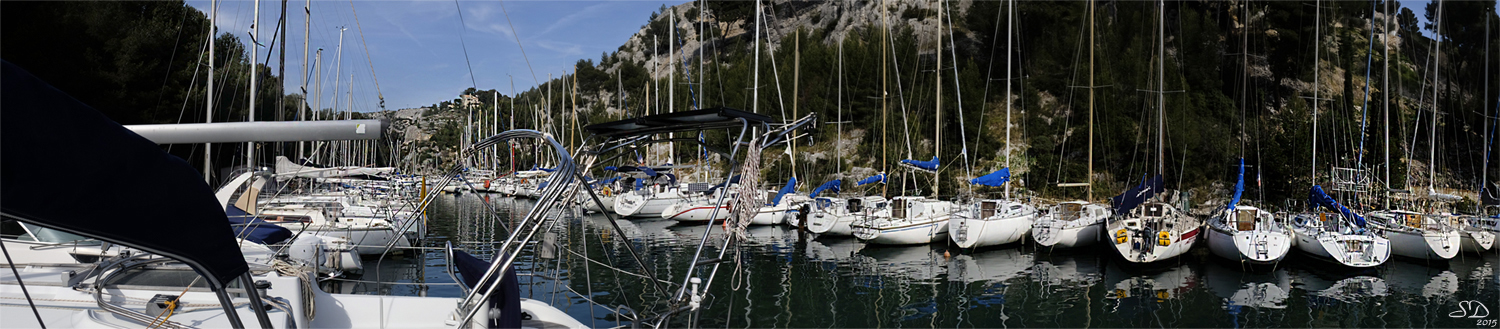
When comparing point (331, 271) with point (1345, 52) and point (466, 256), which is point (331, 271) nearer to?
point (466, 256)

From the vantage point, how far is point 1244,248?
19.3 m

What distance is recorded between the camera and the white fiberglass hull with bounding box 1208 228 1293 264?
19.1 metres

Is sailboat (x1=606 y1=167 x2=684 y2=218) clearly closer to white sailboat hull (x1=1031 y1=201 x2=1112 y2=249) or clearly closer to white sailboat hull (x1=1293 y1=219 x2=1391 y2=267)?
white sailboat hull (x1=1031 y1=201 x2=1112 y2=249)

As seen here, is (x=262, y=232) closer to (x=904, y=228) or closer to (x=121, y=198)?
(x=121, y=198)

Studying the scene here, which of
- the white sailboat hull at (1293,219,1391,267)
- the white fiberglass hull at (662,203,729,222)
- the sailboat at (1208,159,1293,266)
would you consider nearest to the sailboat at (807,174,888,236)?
the white fiberglass hull at (662,203,729,222)

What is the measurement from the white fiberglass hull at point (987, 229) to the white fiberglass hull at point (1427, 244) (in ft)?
29.4

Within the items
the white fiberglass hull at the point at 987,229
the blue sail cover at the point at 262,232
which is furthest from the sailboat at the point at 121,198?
the white fiberglass hull at the point at 987,229

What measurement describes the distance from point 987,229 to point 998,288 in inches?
263

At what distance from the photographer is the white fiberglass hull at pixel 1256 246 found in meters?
19.1

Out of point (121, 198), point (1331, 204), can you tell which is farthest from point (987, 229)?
point (121, 198)

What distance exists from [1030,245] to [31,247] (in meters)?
21.9

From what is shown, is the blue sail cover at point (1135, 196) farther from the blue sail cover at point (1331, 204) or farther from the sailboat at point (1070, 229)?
Result: the blue sail cover at point (1331, 204)

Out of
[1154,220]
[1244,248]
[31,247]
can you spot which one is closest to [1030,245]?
[1154,220]

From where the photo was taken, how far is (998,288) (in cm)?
1636
